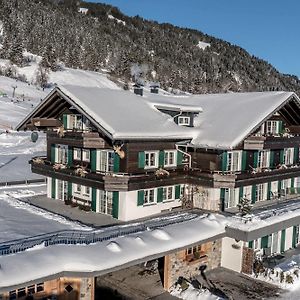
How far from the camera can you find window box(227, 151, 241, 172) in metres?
28.2

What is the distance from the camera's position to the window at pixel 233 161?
28.2 m

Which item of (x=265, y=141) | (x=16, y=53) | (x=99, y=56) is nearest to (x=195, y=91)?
(x=99, y=56)

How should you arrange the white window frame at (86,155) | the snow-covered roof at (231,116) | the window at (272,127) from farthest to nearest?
1. the window at (272,127)
2. the white window frame at (86,155)
3. the snow-covered roof at (231,116)

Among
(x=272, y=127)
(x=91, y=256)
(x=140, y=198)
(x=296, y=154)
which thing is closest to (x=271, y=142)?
(x=272, y=127)

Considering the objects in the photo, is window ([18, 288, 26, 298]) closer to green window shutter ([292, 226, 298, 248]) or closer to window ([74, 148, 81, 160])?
window ([74, 148, 81, 160])

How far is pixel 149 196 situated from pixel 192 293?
7.43m

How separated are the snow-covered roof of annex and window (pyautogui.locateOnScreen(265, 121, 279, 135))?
2004mm

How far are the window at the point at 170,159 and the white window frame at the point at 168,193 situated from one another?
1413mm

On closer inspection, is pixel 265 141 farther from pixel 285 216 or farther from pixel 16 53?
pixel 16 53

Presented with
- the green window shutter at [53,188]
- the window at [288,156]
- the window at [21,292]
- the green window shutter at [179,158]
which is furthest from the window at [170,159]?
the window at [21,292]

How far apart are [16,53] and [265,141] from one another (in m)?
108

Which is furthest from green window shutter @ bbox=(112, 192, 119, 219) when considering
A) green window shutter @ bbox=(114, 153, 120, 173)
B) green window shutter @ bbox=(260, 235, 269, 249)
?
green window shutter @ bbox=(260, 235, 269, 249)

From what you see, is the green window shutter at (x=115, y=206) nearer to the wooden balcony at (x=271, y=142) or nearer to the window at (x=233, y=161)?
the window at (x=233, y=161)

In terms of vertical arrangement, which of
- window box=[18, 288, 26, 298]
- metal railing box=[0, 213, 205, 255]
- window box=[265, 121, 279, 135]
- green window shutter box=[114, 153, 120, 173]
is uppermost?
window box=[265, 121, 279, 135]
